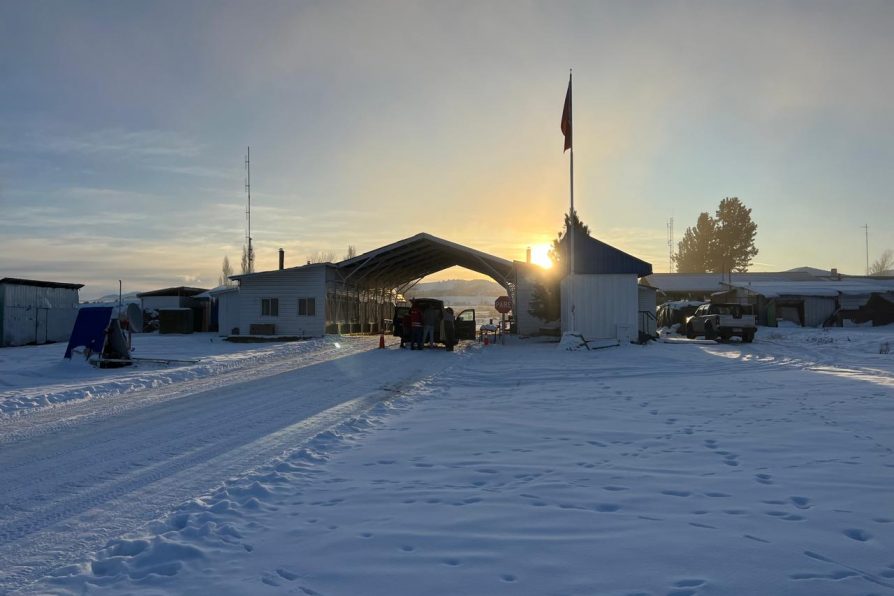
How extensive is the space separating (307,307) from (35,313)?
1340 cm

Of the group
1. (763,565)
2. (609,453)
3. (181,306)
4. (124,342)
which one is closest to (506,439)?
(609,453)

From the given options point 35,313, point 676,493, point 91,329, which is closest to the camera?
point 676,493

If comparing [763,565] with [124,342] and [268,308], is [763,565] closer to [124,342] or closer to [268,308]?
[124,342]

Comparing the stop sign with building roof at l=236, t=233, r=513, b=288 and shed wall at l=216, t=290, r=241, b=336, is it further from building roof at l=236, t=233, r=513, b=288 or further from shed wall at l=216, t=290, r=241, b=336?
shed wall at l=216, t=290, r=241, b=336

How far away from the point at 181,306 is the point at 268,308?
10.8m

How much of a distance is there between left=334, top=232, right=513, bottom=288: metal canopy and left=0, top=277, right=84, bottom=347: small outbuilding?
14.4 meters

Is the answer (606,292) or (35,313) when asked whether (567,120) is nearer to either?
(606,292)

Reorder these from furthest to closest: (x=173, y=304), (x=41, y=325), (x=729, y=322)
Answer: (x=173, y=304) → (x=41, y=325) → (x=729, y=322)

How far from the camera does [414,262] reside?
45.5 meters

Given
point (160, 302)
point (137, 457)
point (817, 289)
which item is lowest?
point (137, 457)

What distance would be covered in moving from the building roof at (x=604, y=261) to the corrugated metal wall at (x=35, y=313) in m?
25.8

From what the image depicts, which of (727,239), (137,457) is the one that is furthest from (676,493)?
(727,239)

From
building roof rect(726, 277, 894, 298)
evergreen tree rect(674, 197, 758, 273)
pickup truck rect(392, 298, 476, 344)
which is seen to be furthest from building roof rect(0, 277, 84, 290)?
evergreen tree rect(674, 197, 758, 273)

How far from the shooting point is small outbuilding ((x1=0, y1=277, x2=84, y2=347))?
1157 inches
